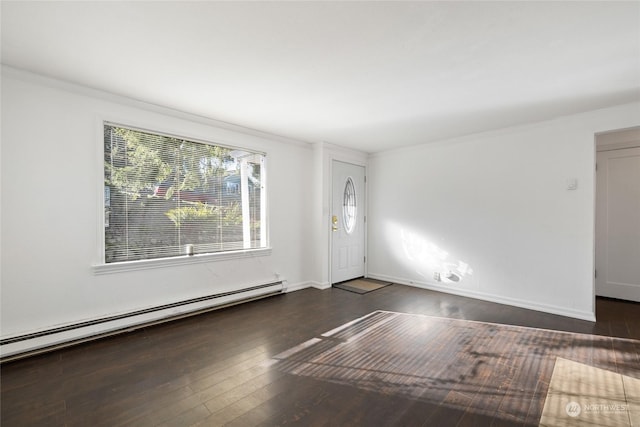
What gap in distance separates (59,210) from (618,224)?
7228 millimetres

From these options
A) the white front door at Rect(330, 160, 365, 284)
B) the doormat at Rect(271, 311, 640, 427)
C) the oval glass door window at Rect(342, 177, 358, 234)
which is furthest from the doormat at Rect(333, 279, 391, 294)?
the doormat at Rect(271, 311, 640, 427)

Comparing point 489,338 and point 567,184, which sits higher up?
point 567,184

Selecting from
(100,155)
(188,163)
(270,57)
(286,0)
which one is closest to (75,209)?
(100,155)

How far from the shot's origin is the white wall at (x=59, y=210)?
103 inches

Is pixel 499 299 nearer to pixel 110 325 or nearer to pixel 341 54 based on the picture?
pixel 341 54

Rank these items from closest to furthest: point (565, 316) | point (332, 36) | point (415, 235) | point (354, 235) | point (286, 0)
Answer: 1. point (286, 0)
2. point (332, 36)
3. point (565, 316)
4. point (415, 235)
5. point (354, 235)

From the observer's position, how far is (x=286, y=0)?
1739 mm

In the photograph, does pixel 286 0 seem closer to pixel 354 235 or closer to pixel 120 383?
pixel 120 383

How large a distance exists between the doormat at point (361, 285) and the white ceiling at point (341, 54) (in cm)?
290

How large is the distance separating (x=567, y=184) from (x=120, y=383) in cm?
523

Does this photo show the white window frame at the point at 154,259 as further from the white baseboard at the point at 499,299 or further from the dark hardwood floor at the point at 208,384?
the white baseboard at the point at 499,299

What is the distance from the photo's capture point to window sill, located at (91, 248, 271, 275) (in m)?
3.09

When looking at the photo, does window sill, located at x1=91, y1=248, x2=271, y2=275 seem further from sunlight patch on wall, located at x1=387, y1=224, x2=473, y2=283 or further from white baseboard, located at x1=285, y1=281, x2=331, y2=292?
sunlight patch on wall, located at x1=387, y1=224, x2=473, y2=283

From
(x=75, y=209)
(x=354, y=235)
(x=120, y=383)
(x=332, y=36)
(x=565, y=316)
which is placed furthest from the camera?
(x=354, y=235)
